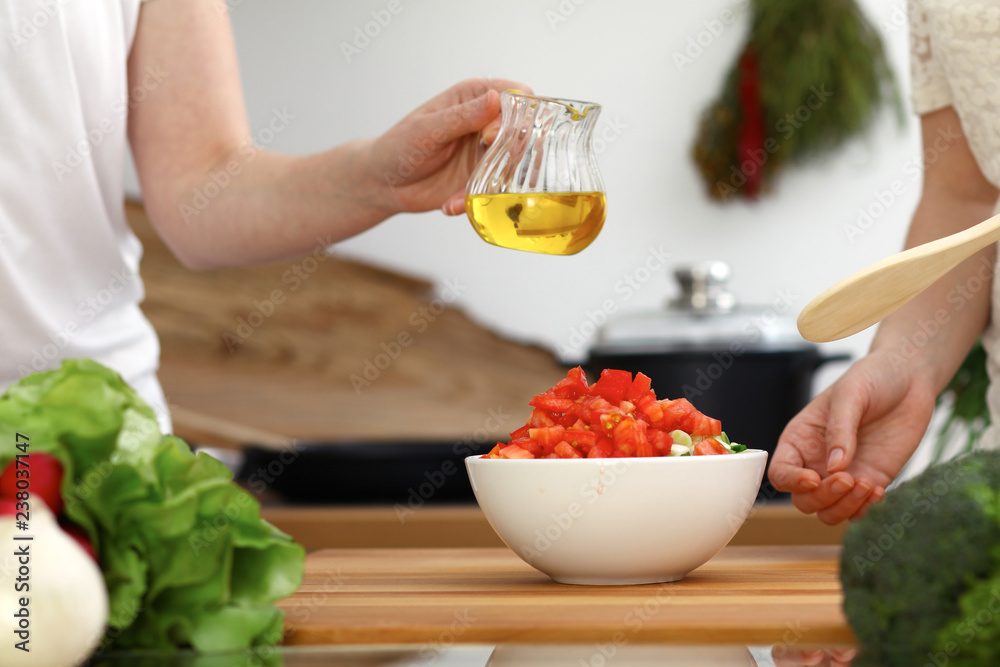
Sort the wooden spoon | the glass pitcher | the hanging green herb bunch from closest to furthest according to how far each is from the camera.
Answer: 1. the wooden spoon
2. the glass pitcher
3. the hanging green herb bunch

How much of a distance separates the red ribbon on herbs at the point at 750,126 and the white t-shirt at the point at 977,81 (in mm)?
1408

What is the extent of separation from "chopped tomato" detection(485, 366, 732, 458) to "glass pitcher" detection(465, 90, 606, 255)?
133mm

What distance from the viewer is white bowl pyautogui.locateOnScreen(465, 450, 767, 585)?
0.65m

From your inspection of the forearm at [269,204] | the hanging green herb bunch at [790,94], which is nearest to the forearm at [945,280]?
the forearm at [269,204]

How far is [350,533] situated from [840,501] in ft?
3.77

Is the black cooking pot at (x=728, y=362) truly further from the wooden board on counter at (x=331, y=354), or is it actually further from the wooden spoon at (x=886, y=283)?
A: the wooden spoon at (x=886, y=283)

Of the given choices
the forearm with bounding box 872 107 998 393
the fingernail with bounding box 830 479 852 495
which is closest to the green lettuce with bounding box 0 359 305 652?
the fingernail with bounding box 830 479 852 495

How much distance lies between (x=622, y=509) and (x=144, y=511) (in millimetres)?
313

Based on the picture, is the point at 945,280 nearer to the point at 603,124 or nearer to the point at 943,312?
the point at 943,312

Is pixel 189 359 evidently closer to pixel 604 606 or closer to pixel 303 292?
pixel 303 292

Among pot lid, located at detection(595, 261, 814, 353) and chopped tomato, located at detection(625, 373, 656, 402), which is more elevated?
chopped tomato, located at detection(625, 373, 656, 402)

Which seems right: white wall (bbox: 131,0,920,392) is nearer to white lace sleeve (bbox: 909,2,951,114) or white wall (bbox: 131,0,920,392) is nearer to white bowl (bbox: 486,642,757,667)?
white lace sleeve (bbox: 909,2,951,114)

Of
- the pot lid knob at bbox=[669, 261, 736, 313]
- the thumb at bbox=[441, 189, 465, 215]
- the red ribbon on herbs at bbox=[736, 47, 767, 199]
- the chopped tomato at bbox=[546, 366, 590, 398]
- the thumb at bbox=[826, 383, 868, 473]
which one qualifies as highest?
the thumb at bbox=[441, 189, 465, 215]

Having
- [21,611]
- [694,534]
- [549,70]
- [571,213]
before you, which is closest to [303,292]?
[549,70]
